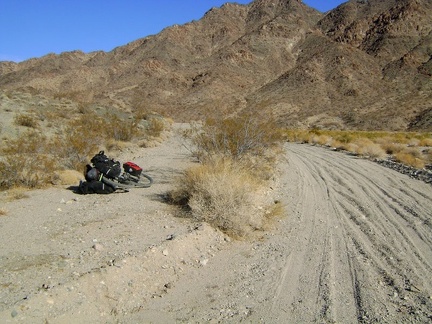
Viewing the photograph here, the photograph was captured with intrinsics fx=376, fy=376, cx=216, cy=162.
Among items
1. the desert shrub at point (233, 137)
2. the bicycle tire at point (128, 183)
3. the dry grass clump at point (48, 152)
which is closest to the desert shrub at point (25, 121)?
the dry grass clump at point (48, 152)

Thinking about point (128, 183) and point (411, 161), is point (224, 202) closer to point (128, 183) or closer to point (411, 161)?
point (128, 183)

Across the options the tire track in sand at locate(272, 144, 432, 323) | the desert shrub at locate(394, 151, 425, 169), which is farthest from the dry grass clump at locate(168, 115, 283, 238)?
the desert shrub at locate(394, 151, 425, 169)

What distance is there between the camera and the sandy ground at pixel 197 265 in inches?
191

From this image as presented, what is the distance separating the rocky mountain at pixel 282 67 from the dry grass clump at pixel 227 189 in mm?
39800

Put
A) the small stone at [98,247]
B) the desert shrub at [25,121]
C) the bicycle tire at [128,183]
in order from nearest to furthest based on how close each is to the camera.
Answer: the small stone at [98,247] → the bicycle tire at [128,183] → the desert shrub at [25,121]

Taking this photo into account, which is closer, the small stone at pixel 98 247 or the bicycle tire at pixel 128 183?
the small stone at pixel 98 247

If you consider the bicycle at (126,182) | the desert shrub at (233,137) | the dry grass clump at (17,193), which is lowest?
the dry grass clump at (17,193)

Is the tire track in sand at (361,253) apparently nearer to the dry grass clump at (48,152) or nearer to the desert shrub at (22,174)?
the desert shrub at (22,174)

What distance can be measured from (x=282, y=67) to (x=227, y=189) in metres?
78.7

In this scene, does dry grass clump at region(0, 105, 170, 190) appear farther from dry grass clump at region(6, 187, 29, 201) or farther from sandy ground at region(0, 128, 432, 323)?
sandy ground at region(0, 128, 432, 323)

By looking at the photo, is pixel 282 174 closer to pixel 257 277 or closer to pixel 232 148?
pixel 232 148

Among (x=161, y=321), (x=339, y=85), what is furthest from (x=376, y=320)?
(x=339, y=85)

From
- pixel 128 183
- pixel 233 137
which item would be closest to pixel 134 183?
pixel 128 183

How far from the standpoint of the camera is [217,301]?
5289 millimetres
